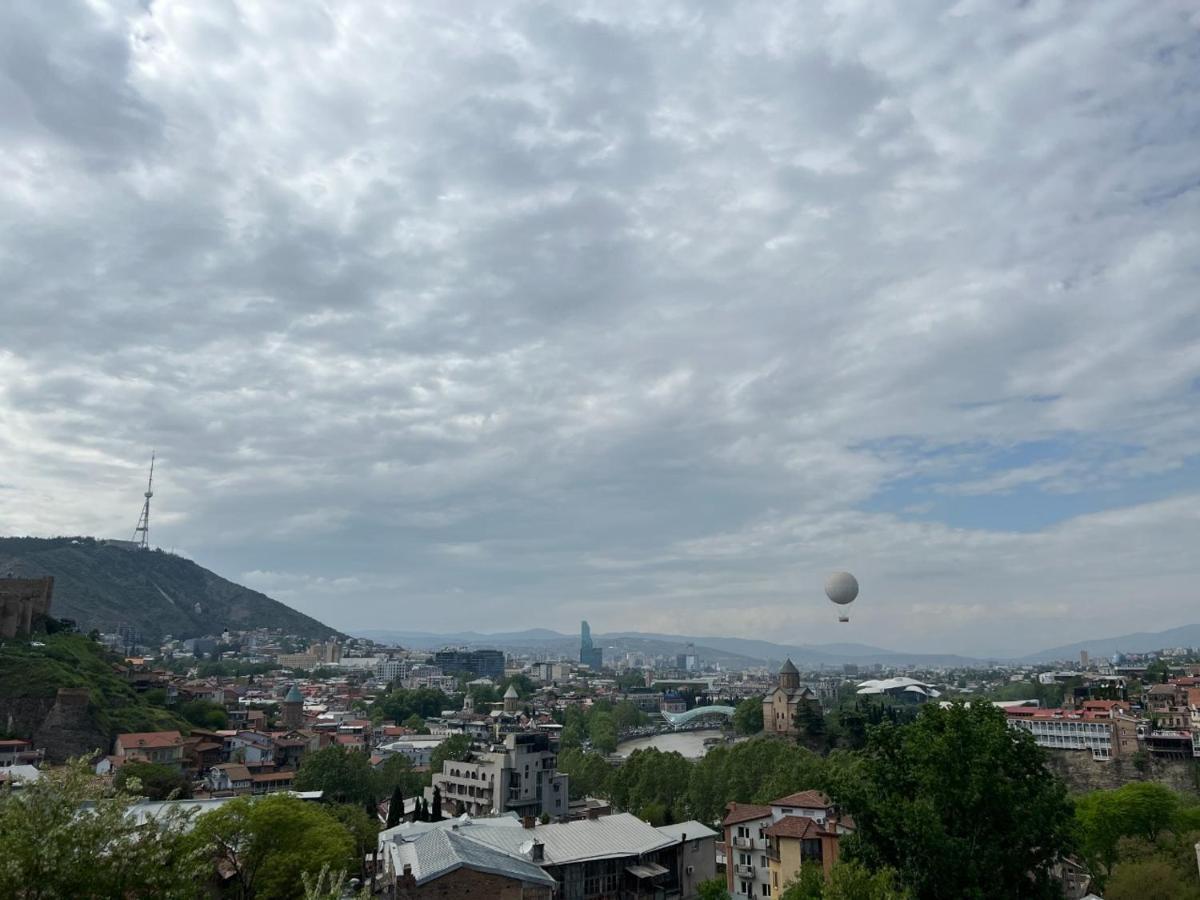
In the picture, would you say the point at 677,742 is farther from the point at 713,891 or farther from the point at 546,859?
the point at 546,859

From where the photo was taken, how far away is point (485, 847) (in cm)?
2891

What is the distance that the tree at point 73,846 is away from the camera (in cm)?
1201

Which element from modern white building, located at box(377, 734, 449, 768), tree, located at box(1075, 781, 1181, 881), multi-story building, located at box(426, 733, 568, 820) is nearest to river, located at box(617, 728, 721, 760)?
modern white building, located at box(377, 734, 449, 768)

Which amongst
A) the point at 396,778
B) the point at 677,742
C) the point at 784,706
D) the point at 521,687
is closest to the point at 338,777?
the point at 396,778

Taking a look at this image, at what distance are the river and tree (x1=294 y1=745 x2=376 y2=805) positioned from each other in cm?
→ 5296

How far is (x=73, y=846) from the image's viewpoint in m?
12.2

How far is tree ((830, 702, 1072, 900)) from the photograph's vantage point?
20.1m

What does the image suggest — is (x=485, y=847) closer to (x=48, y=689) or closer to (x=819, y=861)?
(x=819, y=861)

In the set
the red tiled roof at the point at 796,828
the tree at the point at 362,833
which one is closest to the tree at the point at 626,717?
the tree at the point at 362,833

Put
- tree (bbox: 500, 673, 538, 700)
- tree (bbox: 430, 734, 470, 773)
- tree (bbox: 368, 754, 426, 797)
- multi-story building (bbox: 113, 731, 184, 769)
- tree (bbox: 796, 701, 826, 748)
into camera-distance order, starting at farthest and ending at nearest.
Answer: tree (bbox: 500, 673, 538, 700)
tree (bbox: 796, 701, 826, 748)
tree (bbox: 430, 734, 470, 773)
tree (bbox: 368, 754, 426, 797)
multi-story building (bbox: 113, 731, 184, 769)

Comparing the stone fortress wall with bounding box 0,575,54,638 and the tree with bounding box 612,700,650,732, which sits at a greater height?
the stone fortress wall with bounding box 0,575,54,638

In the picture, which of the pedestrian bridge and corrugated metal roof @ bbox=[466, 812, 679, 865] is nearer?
corrugated metal roof @ bbox=[466, 812, 679, 865]

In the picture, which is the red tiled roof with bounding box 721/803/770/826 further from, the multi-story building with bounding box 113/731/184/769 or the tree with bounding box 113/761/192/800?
the multi-story building with bounding box 113/731/184/769

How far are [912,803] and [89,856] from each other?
17793mm
